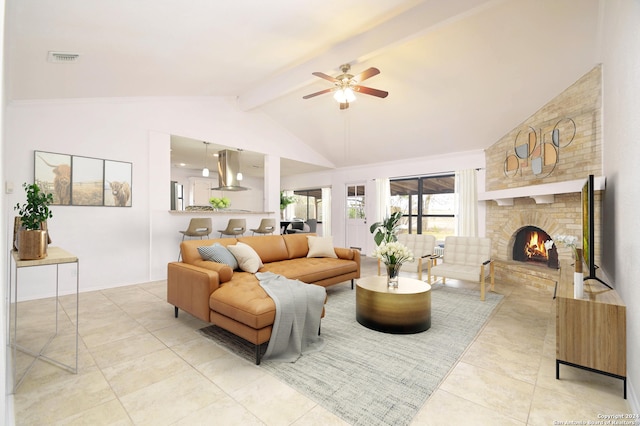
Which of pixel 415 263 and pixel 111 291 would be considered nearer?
pixel 111 291

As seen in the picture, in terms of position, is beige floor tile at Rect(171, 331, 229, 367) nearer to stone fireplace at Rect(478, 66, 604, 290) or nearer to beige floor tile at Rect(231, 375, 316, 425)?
beige floor tile at Rect(231, 375, 316, 425)

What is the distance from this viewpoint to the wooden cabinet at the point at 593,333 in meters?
1.92

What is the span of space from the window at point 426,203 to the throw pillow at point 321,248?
3565 millimetres

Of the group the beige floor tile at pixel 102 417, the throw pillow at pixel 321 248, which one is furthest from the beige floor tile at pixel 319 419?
the throw pillow at pixel 321 248

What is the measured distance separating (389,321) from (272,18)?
334 cm

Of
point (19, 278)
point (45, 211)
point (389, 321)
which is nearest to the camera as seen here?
point (45, 211)

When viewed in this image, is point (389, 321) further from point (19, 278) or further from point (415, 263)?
point (19, 278)

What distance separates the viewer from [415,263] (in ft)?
15.8

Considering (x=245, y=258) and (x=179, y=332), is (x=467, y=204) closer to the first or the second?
(x=245, y=258)

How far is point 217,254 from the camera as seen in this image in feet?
10.9

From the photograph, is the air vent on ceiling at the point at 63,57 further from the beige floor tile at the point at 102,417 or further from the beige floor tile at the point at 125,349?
the beige floor tile at the point at 102,417

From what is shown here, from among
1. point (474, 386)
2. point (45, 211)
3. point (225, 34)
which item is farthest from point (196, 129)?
point (474, 386)

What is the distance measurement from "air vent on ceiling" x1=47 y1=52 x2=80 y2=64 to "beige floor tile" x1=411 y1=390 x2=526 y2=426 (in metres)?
4.37

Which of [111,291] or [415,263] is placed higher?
[415,263]
